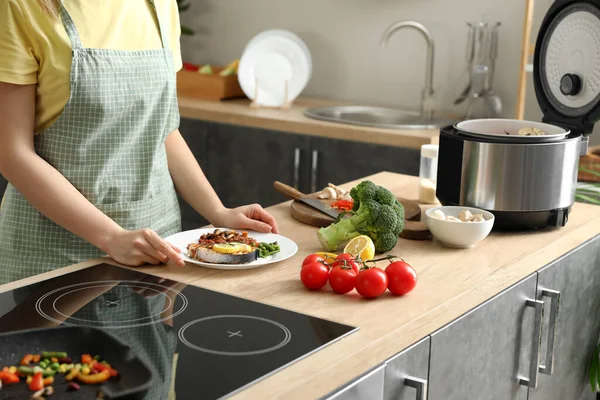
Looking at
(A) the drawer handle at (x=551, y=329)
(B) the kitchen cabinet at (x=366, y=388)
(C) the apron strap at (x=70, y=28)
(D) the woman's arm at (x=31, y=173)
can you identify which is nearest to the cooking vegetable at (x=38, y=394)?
(B) the kitchen cabinet at (x=366, y=388)

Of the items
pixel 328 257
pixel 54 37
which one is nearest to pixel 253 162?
pixel 54 37

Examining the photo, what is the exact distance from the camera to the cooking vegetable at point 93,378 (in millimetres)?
1113

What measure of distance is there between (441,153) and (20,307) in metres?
1.01

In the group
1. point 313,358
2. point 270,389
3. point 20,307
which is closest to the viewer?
point 270,389

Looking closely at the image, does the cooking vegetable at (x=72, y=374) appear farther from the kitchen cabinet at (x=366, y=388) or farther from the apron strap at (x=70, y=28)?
the apron strap at (x=70, y=28)

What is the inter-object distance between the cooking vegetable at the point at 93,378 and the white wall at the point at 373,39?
279cm

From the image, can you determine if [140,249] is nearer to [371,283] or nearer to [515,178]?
[371,283]

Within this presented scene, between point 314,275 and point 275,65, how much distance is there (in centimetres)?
261

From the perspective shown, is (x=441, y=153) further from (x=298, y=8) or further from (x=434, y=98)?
(x=298, y=8)

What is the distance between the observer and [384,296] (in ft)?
4.83

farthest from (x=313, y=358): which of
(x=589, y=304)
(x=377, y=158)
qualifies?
(x=377, y=158)

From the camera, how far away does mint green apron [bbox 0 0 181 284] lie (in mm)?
1762

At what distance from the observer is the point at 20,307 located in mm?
1351

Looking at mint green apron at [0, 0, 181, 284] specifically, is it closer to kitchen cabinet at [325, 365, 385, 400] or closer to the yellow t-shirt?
the yellow t-shirt
